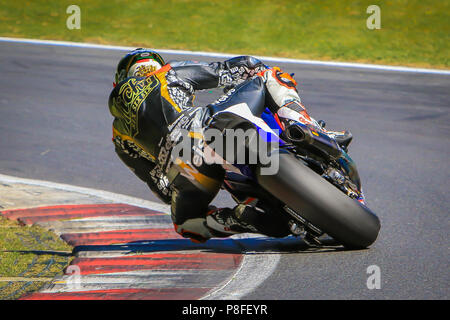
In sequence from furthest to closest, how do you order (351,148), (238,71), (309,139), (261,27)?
(261,27), (351,148), (238,71), (309,139)

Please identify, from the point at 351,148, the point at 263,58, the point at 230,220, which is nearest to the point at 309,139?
the point at 230,220

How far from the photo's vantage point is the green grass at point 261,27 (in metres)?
13.8

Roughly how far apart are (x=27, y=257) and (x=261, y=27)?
11659 mm

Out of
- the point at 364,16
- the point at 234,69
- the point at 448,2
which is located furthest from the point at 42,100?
the point at 448,2

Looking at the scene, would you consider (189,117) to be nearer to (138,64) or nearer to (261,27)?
(138,64)

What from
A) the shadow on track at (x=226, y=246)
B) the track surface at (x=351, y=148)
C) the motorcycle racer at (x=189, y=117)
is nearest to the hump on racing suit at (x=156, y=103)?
the motorcycle racer at (x=189, y=117)

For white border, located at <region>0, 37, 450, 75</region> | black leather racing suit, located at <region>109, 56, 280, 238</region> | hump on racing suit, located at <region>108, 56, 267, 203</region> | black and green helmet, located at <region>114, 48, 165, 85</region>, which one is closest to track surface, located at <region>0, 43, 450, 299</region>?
white border, located at <region>0, 37, 450, 75</region>

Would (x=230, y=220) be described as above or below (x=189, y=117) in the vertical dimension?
below

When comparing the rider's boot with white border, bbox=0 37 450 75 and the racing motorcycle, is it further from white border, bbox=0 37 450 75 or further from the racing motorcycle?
white border, bbox=0 37 450 75

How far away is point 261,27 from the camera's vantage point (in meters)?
15.5

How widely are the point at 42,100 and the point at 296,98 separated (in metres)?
6.58

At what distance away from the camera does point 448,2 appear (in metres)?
16.5

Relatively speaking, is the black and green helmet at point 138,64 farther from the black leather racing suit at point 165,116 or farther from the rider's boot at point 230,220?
the rider's boot at point 230,220

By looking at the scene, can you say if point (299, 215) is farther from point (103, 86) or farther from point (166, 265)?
point (103, 86)
